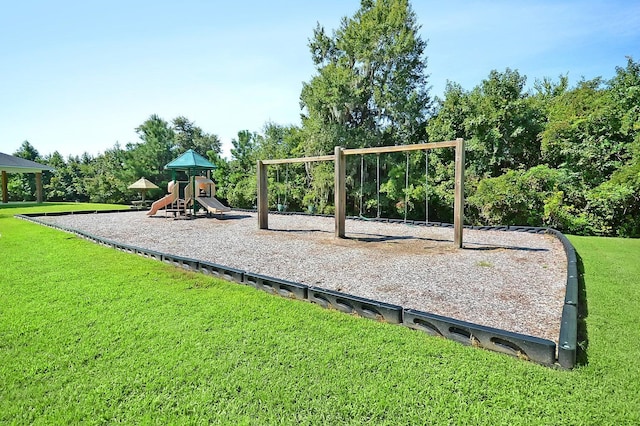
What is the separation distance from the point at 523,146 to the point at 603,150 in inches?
88.9

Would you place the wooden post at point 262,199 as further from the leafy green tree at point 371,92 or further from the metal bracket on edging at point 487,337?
the metal bracket on edging at point 487,337

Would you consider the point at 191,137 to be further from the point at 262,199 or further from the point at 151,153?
the point at 262,199

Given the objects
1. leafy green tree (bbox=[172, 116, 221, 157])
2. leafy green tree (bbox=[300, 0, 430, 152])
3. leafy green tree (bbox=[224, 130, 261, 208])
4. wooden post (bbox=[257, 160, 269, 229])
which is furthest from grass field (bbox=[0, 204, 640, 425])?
leafy green tree (bbox=[172, 116, 221, 157])

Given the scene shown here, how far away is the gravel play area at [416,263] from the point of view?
2928mm

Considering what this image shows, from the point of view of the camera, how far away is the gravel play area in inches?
115

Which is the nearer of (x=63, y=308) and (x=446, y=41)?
(x=63, y=308)

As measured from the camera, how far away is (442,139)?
39.5 ft

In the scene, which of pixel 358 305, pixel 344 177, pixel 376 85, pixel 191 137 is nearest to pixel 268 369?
pixel 358 305

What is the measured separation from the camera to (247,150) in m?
18.7

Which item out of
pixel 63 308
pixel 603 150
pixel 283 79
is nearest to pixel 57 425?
pixel 63 308

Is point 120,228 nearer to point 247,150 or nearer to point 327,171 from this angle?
point 327,171

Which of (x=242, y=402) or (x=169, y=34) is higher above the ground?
(x=169, y=34)

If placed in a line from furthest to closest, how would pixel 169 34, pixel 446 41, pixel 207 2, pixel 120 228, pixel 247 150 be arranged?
pixel 247 150
pixel 446 41
pixel 120 228
pixel 169 34
pixel 207 2

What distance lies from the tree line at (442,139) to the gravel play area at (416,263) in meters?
2.10
